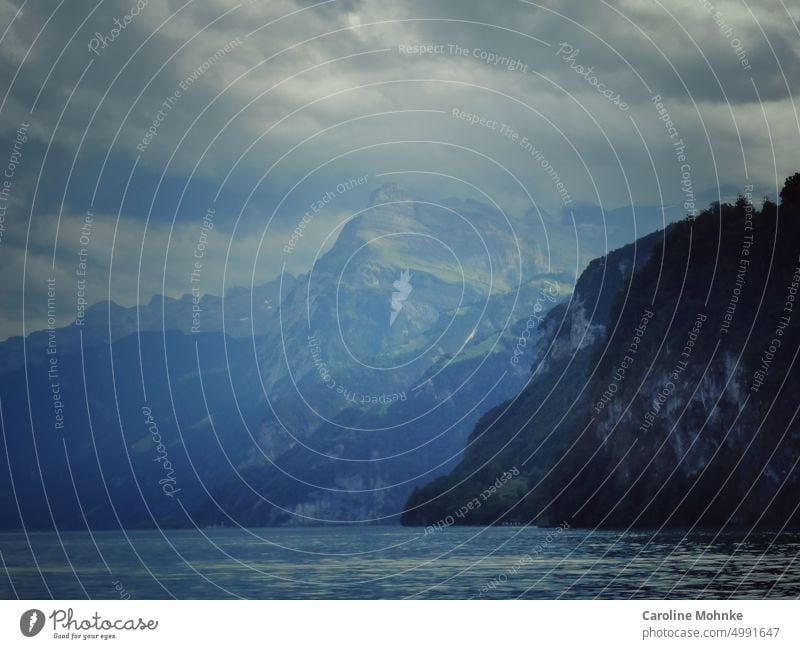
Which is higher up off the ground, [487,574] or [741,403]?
[741,403]

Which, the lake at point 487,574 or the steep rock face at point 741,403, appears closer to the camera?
the lake at point 487,574

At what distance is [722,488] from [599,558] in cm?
7781

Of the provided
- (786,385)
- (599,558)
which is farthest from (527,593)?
(786,385)

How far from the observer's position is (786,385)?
17038cm

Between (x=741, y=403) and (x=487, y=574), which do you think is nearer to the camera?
(x=487, y=574)

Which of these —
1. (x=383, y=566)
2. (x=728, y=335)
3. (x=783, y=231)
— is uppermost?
(x=783, y=231)

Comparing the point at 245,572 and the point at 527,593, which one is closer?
the point at 527,593

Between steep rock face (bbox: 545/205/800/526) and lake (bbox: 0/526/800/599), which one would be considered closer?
lake (bbox: 0/526/800/599)

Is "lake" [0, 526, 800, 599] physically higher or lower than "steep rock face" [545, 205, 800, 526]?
lower

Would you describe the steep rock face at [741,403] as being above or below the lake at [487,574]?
above
